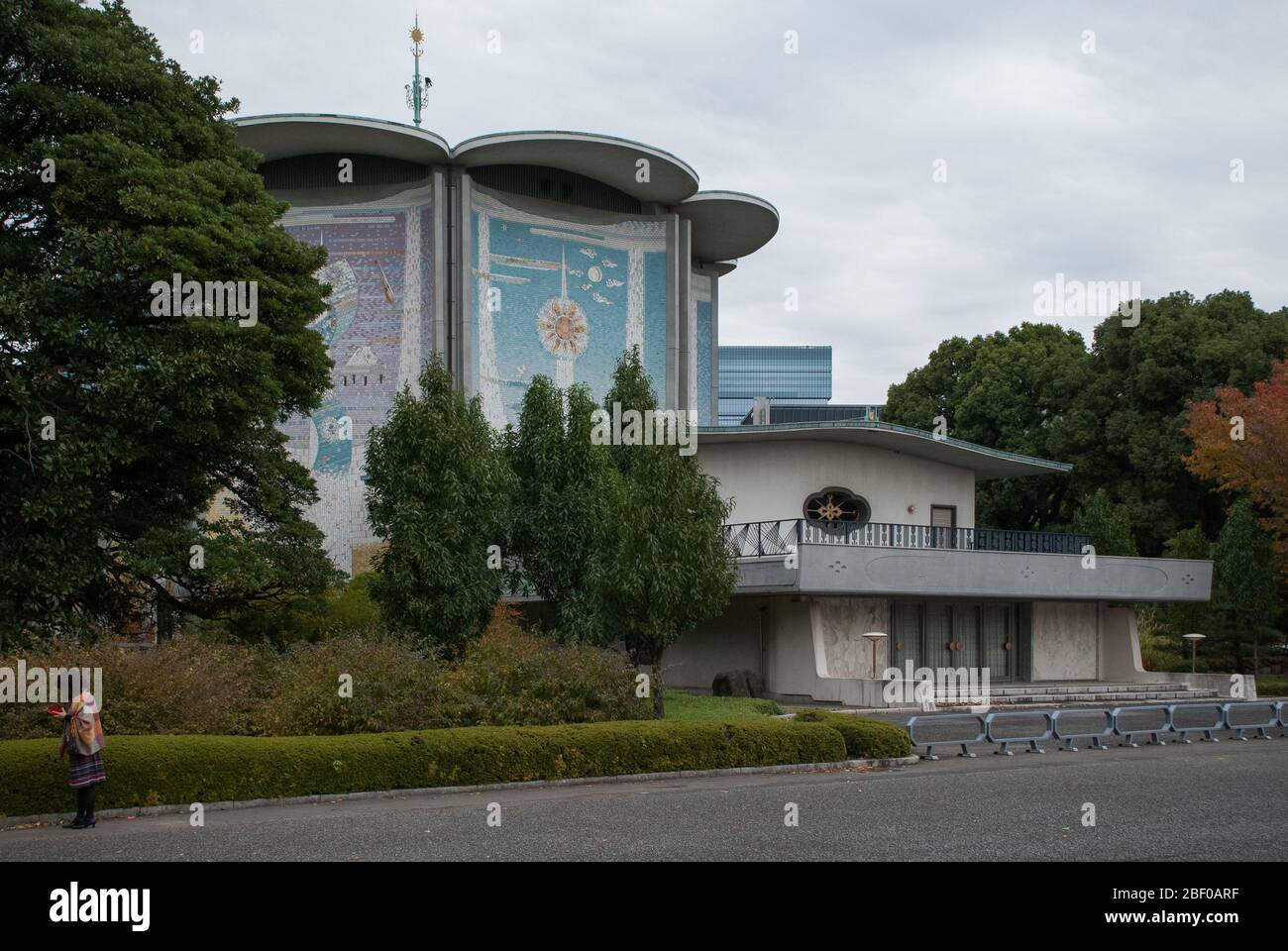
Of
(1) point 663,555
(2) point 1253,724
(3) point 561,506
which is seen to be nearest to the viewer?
(1) point 663,555

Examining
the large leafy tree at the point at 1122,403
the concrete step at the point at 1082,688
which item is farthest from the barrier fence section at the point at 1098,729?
the large leafy tree at the point at 1122,403

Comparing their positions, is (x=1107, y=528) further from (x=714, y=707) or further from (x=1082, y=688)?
(x=714, y=707)

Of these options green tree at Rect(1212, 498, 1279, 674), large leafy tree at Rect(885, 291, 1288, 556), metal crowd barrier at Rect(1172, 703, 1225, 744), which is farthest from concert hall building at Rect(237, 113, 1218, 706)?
metal crowd barrier at Rect(1172, 703, 1225, 744)

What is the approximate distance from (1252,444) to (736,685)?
63.7 feet

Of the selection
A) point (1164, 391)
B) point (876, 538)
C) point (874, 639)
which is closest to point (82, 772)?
point (874, 639)

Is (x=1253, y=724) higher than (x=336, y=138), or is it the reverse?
(x=336, y=138)

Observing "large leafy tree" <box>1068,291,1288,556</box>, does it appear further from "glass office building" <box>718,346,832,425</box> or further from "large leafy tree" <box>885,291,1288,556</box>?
"glass office building" <box>718,346,832,425</box>

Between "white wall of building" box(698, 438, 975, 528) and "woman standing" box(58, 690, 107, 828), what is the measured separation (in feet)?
83.1

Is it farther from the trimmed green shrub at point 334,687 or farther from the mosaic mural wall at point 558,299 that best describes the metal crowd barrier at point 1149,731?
the mosaic mural wall at point 558,299

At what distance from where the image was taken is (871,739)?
2123cm

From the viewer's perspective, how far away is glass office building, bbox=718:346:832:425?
512 feet

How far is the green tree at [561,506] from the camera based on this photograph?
90.4 feet
